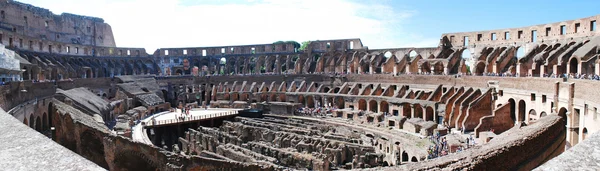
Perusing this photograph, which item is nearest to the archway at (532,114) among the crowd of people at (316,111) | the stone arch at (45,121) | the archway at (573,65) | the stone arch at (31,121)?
the archway at (573,65)

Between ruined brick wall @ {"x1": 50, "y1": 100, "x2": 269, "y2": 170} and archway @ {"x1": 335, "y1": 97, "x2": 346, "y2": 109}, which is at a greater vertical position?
archway @ {"x1": 335, "y1": 97, "x2": 346, "y2": 109}

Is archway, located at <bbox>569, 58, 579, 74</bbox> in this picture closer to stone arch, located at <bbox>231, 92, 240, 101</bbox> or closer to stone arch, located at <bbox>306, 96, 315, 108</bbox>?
stone arch, located at <bbox>306, 96, 315, 108</bbox>

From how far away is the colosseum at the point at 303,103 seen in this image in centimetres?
1909

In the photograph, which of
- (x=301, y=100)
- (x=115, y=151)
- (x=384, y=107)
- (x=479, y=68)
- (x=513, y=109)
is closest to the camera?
(x=115, y=151)

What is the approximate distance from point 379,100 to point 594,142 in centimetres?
2964

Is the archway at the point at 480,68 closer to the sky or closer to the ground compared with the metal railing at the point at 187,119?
closer to the sky

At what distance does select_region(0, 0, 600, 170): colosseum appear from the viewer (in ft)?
62.6

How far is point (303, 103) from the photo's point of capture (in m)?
45.8

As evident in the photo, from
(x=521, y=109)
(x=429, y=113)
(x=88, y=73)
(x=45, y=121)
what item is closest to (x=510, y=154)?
(x=521, y=109)

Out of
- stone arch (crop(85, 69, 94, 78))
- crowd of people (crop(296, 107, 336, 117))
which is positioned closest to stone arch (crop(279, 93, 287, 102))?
crowd of people (crop(296, 107, 336, 117))

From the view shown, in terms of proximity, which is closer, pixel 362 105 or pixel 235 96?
pixel 362 105

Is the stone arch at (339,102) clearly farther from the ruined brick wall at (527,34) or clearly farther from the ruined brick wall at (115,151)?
the ruined brick wall at (115,151)

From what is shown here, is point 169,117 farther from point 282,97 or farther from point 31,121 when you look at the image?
point 31,121

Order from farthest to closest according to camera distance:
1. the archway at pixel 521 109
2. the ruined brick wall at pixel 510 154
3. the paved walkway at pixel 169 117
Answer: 1. the paved walkway at pixel 169 117
2. the archway at pixel 521 109
3. the ruined brick wall at pixel 510 154
